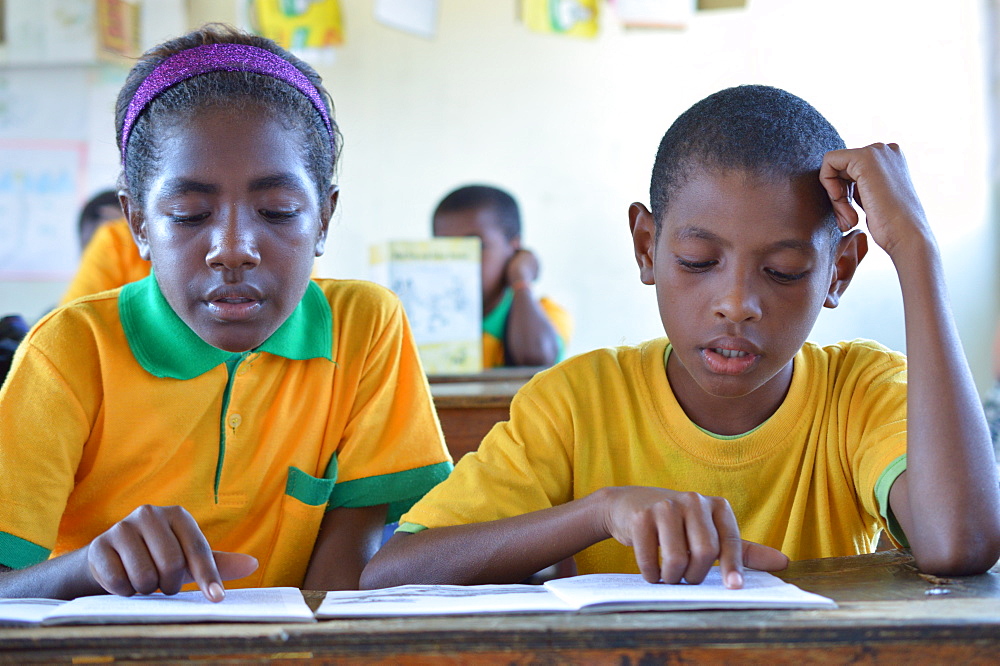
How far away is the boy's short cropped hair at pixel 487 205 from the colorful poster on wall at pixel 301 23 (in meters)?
1.04

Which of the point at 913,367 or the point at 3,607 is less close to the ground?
the point at 913,367

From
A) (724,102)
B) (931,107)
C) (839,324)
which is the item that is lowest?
(839,324)

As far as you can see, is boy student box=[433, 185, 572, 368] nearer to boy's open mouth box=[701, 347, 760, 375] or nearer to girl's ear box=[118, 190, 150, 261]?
girl's ear box=[118, 190, 150, 261]

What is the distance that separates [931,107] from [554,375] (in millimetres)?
3252

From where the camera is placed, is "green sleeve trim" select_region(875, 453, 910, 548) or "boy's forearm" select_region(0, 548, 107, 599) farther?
"green sleeve trim" select_region(875, 453, 910, 548)

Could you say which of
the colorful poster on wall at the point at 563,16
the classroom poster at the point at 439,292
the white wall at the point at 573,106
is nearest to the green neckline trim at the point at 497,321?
the classroom poster at the point at 439,292

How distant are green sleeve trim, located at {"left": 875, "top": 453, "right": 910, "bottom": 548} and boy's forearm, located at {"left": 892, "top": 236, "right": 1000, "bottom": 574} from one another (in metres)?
0.02

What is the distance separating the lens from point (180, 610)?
64 centimetres

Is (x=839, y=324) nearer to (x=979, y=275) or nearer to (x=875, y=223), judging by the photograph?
(x=979, y=275)

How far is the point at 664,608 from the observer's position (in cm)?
62

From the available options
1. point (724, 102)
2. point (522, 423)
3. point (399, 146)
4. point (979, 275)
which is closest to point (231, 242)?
point (522, 423)

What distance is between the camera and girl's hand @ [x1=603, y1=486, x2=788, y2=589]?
0.71m

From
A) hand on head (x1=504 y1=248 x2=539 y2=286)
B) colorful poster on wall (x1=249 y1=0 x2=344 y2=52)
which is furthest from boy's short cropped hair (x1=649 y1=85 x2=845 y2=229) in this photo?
colorful poster on wall (x1=249 y1=0 x2=344 y2=52)

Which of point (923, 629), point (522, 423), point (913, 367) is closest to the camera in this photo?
point (923, 629)
